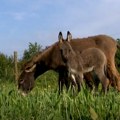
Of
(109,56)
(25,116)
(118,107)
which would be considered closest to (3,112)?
(25,116)

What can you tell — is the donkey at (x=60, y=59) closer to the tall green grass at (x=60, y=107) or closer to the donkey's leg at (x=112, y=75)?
the donkey's leg at (x=112, y=75)

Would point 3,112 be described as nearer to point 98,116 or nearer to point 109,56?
point 98,116

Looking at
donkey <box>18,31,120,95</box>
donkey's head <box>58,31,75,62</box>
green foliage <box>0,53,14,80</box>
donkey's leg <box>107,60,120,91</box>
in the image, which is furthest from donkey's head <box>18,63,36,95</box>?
green foliage <box>0,53,14,80</box>

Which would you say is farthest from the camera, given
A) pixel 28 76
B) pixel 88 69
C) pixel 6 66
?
pixel 6 66

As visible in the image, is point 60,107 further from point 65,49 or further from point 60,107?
point 65,49

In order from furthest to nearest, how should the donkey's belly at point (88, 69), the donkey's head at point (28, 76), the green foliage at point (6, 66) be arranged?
the green foliage at point (6, 66) < the donkey's head at point (28, 76) < the donkey's belly at point (88, 69)

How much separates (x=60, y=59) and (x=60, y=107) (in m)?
6.37

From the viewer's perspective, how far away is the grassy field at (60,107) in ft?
18.8

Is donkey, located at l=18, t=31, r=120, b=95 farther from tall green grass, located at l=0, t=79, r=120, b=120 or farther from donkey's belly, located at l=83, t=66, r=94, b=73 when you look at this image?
tall green grass, located at l=0, t=79, r=120, b=120

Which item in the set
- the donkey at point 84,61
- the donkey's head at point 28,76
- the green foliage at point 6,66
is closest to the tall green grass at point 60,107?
the donkey at point 84,61

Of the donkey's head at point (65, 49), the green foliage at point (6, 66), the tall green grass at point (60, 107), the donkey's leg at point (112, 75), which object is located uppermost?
the green foliage at point (6, 66)

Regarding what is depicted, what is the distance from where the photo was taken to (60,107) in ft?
20.0

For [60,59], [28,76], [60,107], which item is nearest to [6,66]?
[28,76]

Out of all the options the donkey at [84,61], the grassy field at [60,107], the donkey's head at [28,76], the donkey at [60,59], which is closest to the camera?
the grassy field at [60,107]
